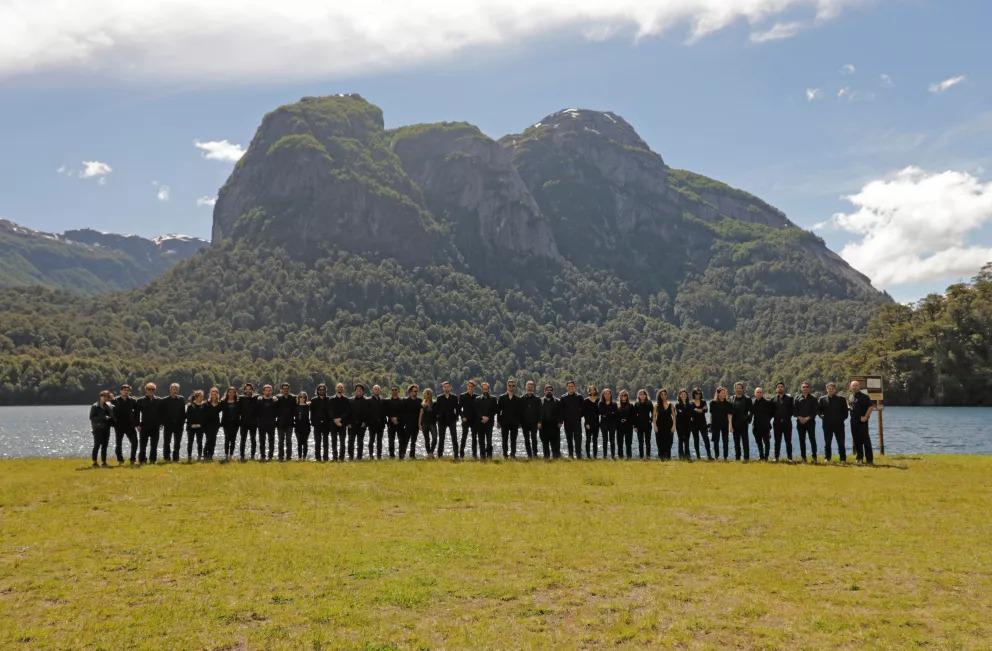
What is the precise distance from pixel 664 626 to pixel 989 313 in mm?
135360

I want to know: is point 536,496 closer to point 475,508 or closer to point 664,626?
point 475,508

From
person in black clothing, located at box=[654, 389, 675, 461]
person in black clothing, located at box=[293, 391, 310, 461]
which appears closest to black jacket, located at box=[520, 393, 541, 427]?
person in black clothing, located at box=[654, 389, 675, 461]

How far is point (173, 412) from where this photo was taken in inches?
1098

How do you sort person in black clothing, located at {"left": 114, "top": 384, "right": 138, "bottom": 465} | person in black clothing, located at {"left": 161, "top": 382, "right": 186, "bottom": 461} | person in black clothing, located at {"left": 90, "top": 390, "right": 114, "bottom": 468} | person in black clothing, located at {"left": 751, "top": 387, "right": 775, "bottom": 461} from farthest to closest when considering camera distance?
person in black clothing, located at {"left": 751, "top": 387, "right": 775, "bottom": 461}
person in black clothing, located at {"left": 161, "top": 382, "right": 186, "bottom": 461}
person in black clothing, located at {"left": 114, "top": 384, "right": 138, "bottom": 465}
person in black clothing, located at {"left": 90, "top": 390, "right": 114, "bottom": 468}

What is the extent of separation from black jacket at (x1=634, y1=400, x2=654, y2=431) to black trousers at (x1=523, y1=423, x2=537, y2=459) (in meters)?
3.65

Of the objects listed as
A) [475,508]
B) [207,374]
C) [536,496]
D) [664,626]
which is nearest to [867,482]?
[536,496]

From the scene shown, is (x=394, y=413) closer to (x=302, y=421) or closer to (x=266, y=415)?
(x=302, y=421)

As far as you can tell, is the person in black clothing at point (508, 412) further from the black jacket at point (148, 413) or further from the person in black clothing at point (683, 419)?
the black jacket at point (148, 413)

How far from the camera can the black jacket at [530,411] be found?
94.9 feet

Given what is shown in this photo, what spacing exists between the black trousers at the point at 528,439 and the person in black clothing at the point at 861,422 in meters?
10.7

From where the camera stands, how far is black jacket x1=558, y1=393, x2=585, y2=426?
28875 mm

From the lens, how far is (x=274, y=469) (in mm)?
24562

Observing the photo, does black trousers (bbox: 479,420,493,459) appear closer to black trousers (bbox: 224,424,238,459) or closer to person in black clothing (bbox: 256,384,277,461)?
person in black clothing (bbox: 256,384,277,461)

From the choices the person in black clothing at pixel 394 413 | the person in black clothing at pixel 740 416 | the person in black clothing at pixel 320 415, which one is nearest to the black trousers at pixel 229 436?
the person in black clothing at pixel 320 415
